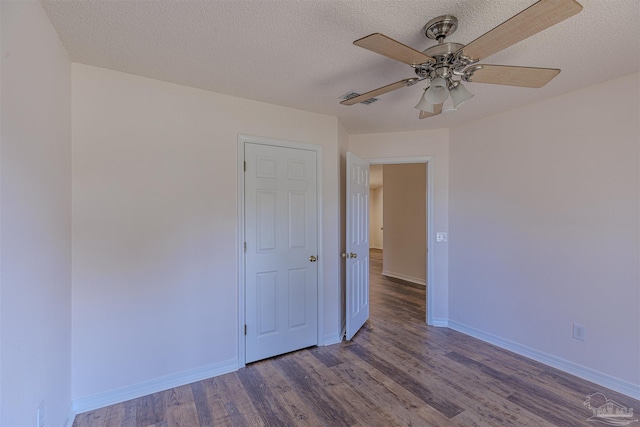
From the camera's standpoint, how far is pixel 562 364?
255cm

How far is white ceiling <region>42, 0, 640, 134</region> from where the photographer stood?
1.47 m

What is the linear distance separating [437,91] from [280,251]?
6.26 ft

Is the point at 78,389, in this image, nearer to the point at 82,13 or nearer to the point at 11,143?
the point at 11,143

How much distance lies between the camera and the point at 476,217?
3.29 m

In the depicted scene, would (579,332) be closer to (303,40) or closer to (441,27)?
(441,27)

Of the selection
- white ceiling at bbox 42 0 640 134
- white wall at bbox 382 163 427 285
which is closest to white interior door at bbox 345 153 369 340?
white ceiling at bbox 42 0 640 134

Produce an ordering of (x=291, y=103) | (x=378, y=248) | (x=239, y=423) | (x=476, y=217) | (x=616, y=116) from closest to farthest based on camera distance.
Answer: (x=239, y=423)
(x=616, y=116)
(x=291, y=103)
(x=476, y=217)
(x=378, y=248)

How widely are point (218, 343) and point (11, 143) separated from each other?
6.46ft

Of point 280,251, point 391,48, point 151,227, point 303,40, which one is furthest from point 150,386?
point 391,48

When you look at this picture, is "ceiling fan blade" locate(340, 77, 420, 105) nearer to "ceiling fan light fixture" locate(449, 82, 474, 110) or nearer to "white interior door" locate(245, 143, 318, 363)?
"ceiling fan light fixture" locate(449, 82, 474, 110)

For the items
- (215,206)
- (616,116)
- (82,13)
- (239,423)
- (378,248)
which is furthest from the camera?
(378,248)

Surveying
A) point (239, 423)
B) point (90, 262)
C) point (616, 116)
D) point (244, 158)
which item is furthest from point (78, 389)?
point (616, 116)

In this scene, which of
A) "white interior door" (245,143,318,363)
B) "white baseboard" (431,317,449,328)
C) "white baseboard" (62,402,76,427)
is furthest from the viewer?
"white baseboard" (431,317,449,328)

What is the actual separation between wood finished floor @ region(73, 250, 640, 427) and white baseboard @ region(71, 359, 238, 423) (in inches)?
2.1
